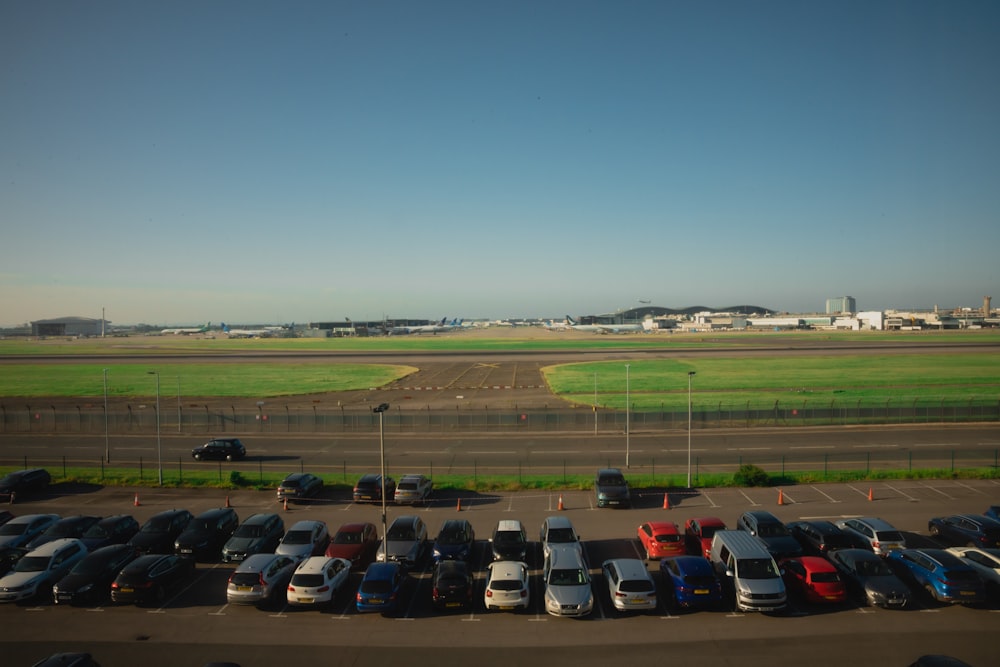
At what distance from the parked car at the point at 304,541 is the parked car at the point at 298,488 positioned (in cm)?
795

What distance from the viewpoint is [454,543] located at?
72.7ft

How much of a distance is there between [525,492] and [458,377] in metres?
58.8

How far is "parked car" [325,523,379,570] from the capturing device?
2182cm

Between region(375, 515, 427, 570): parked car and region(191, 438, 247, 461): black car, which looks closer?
region(375, 515, 427, 570): parked car

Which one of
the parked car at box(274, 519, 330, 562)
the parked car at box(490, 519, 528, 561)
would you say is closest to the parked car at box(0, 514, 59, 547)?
the parked car at box(274, 519, 330, 562)

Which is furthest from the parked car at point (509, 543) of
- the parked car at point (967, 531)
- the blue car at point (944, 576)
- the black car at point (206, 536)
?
the parked car at point (967, 531)

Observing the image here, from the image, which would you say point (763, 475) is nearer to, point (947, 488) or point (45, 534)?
point (947, 488)

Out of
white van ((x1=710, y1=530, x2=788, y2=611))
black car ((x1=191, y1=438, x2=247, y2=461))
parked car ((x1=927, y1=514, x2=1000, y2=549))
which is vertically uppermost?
white van ((x1=710, y1=530, x2=788, y2=611))

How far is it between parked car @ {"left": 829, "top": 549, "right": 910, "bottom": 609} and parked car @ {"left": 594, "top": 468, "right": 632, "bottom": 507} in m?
10.9

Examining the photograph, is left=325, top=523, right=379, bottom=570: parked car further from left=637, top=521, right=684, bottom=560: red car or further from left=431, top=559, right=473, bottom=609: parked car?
left=637, top=521, right=684, bottom=560: red car

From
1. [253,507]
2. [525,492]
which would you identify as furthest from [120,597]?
[525,492]

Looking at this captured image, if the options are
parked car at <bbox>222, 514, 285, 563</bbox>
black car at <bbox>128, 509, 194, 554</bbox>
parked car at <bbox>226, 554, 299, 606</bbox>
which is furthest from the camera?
black car at <bbox>128, 509, 194, 554</bbox>

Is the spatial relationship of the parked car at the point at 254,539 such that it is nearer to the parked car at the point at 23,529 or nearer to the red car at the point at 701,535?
the parked car at the point at 23,529

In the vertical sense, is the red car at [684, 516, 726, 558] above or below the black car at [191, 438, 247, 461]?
above
